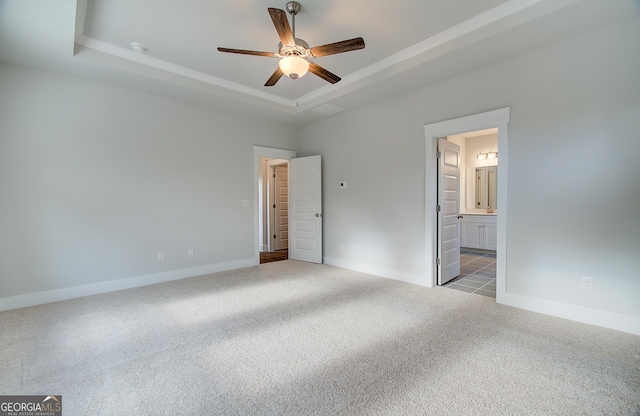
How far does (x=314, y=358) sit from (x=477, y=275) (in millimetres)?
3587

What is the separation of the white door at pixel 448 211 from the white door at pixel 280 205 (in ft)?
13.5

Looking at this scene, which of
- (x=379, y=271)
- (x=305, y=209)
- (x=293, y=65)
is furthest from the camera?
(x=305, y=209)

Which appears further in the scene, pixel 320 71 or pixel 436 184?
pixel 436 184

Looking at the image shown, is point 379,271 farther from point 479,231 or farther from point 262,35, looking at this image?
point 262,35

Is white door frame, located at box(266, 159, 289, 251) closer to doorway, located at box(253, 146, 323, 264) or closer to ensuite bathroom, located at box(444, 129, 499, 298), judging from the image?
doorway, located at box(253, 146, 323, 264)

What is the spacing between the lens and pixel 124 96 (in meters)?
3.98

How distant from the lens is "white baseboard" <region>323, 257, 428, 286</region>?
13.8 ft

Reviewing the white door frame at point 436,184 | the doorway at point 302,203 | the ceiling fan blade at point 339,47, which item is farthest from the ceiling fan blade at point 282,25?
the doorway at point 302,203

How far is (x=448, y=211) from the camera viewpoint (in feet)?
14.1

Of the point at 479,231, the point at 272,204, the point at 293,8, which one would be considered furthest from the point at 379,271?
the point at 293,8

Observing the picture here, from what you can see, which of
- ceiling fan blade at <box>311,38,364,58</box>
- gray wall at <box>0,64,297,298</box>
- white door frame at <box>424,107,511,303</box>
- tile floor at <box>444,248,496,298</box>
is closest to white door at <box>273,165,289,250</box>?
gray wall at <box>0,64,297,298</box>

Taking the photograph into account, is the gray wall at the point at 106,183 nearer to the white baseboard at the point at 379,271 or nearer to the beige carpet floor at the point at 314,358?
the beige carpet floor at the point at 314,358

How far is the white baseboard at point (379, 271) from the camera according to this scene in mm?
4191

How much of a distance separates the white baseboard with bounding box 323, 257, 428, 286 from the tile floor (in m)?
0.40
